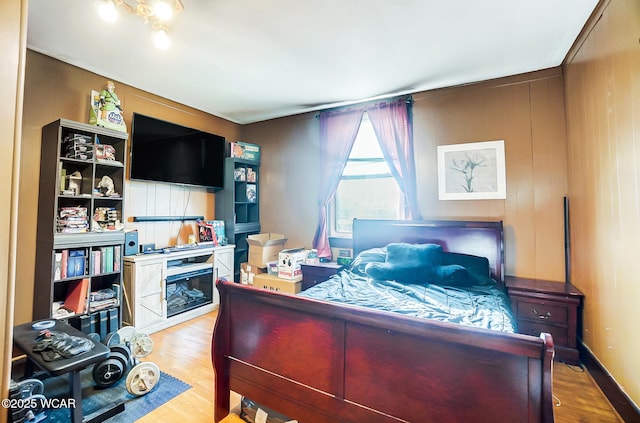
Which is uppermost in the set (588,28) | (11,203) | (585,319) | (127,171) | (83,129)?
(588,28)

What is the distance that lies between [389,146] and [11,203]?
10.5ft

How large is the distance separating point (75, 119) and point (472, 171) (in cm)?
402

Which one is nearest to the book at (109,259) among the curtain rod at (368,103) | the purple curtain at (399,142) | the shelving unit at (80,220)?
the shelving unit at (80,220)

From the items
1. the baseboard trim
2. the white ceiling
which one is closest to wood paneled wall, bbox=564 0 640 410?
the baseboard trim

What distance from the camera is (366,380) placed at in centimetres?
133

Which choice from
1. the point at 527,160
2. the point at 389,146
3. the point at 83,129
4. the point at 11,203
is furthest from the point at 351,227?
the point at 11,203

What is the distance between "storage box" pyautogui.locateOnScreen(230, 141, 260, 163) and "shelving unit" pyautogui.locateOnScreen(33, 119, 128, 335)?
1.44m

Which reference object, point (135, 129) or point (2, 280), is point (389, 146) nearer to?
point (135, 129)

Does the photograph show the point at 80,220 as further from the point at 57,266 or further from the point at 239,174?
the point at 239,174

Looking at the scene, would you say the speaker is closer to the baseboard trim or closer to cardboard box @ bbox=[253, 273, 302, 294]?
cardboard box @ bbox=[253, 273, 302, 294]

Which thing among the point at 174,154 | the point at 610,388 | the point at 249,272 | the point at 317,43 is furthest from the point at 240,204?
the point at 610,388

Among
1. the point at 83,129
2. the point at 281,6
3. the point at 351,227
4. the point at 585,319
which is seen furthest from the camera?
the point at 351,227

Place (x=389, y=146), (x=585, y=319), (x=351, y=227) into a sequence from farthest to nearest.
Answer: (x=351, y=227) → (x=389, y=146) → (x=585, y=319)

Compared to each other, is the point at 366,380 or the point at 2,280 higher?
the point at 2,280
